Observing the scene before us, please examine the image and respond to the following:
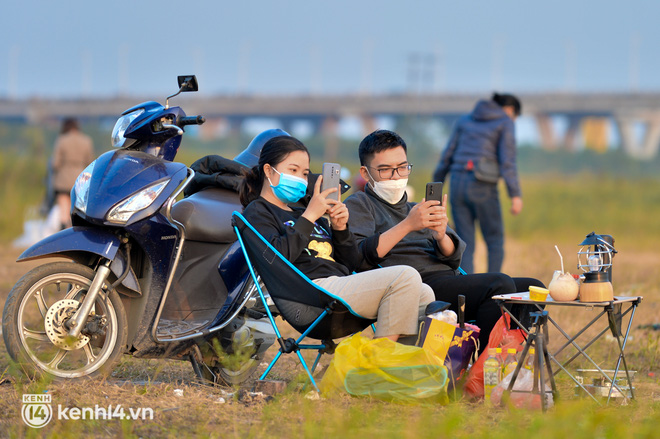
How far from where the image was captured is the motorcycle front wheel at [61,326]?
4012 mm

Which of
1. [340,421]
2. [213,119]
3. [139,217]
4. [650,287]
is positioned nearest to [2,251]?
[650,287]

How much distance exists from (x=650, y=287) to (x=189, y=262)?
6.30 meters

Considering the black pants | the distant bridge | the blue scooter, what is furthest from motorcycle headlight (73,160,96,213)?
the distant bridge

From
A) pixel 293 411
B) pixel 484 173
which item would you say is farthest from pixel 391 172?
pixel 484 173

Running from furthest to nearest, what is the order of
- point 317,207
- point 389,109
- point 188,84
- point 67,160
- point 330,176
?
point 389,109 → point 67,160 → point 188,84 → point 330,176 → point 317,207

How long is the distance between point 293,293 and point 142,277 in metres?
0.76

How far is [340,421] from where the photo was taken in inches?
133

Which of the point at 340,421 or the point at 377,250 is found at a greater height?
the point at 377,250

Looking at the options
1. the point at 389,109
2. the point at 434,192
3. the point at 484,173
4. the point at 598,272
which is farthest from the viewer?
the point at 389,109

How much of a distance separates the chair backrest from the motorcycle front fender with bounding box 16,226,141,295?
552 mm

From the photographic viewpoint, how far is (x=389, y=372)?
3967mm

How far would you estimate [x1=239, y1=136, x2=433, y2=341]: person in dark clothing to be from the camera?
162 inches

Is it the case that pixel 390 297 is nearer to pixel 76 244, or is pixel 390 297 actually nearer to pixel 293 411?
pixel 293 411

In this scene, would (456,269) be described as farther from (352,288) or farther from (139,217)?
(139,217)
